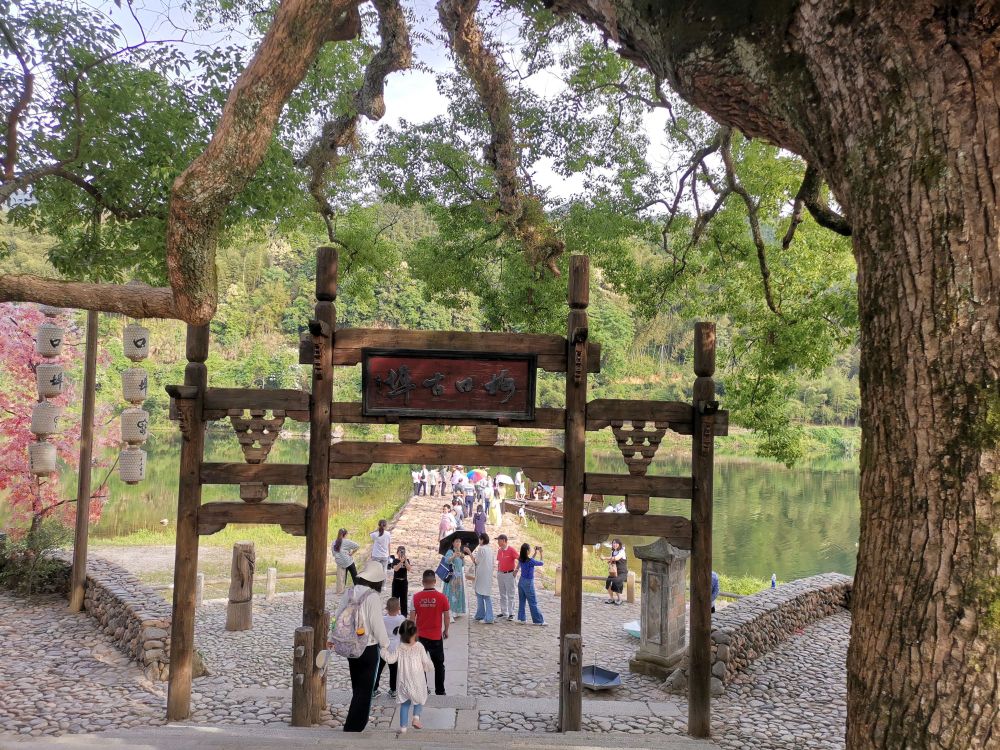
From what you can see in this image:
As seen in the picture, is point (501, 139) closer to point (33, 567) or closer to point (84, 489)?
point (84, 489)

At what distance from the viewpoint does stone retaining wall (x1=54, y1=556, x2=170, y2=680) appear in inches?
254

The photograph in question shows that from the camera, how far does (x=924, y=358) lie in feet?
8.23

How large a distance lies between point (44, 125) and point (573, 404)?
5.51m

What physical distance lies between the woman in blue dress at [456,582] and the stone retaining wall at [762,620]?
295 cm

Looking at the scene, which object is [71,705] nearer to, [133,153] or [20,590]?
[20,590]

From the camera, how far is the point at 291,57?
4797 millimetres

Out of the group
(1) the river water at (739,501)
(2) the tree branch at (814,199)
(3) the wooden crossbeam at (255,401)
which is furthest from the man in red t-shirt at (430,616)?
(1) the river water at (739,501)

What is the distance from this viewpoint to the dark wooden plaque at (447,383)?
5465mm

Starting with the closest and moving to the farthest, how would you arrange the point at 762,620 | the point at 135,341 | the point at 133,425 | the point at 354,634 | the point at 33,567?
the point at 354,634
the point at 762,620
the point at 133,425
the point at 135,341
the point at 33,567

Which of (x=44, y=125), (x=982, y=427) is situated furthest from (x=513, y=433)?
(x=982, y=427)

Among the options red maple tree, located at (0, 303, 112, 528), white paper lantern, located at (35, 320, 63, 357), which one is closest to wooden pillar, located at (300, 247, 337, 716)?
white paper lantern, located at (35, 320, 63, 357)

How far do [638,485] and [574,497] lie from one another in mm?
515

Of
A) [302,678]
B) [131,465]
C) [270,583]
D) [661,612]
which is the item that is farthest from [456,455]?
[270,583]

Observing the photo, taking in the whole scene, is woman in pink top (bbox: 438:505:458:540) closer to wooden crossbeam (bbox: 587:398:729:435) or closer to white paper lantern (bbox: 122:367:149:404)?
white paper lantern (bbox: 122:367:149:404)
